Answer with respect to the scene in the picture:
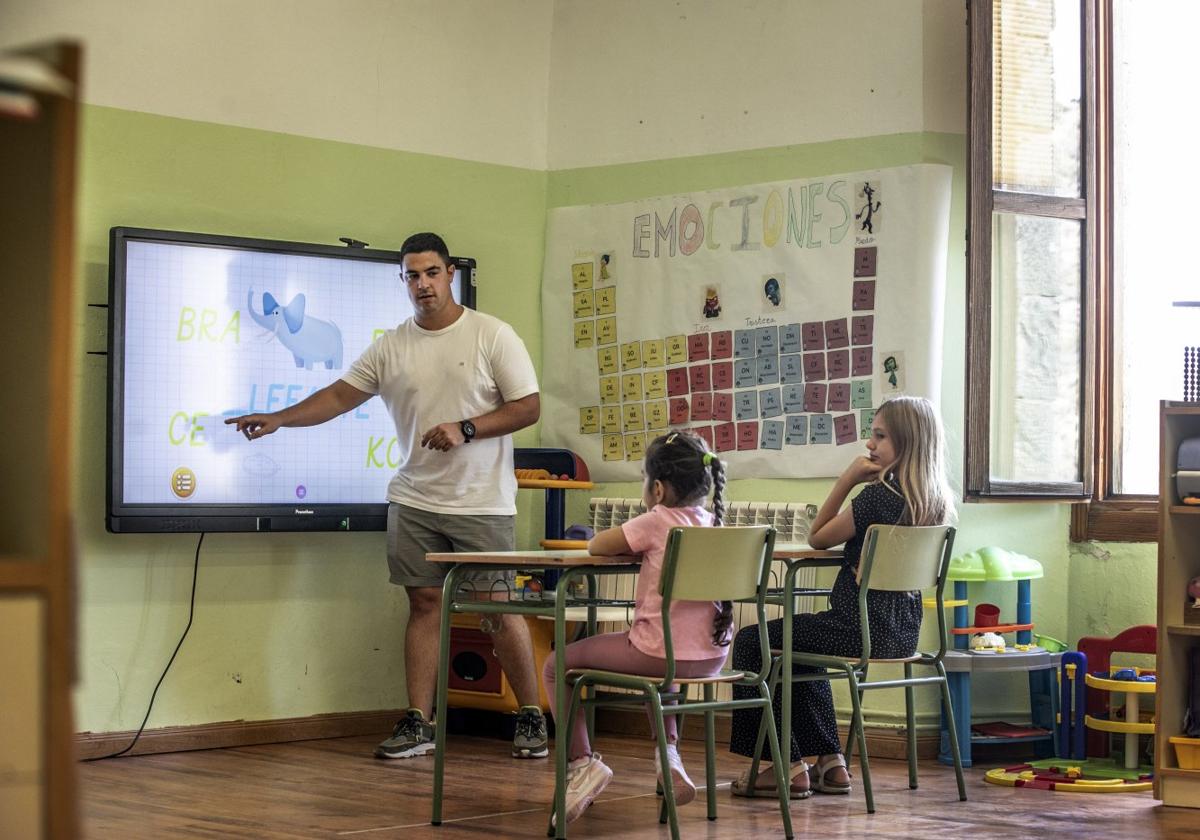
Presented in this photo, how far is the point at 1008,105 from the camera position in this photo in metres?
4.81

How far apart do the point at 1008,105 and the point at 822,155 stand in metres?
0.62

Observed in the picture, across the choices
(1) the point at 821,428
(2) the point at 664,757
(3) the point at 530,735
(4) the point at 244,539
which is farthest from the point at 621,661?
(4) the point at 244,539

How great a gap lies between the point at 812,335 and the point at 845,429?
13.1 inches

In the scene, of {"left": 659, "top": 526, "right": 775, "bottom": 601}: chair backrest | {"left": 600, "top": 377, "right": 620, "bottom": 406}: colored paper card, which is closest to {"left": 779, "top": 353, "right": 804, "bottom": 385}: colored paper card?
{"left": 600, "top": 377, "right": 620, "bottom": 406}: colored paper card

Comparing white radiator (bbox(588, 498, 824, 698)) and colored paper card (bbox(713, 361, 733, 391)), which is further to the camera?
colored paper card (bbox(713, 361, 733, 391))

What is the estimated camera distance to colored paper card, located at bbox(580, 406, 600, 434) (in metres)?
5.64

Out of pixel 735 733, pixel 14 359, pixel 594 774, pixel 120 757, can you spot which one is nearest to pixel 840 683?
pixel 735 733

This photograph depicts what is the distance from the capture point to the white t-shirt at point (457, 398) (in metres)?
4.76

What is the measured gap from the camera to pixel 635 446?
5.51 meters

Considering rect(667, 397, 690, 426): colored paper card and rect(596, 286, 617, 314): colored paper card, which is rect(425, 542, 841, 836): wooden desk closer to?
rect(667, 397, 690, 426): colored paper card

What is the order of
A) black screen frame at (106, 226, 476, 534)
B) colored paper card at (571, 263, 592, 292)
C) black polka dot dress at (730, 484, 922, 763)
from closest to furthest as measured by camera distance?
black polka dot dress at (730, 484, 922, 763)
black screen frame at (106, 226, 476, 534)
colored paper card at (571, 263, 592, 292)

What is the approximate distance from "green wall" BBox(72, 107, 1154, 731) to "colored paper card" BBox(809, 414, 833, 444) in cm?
16

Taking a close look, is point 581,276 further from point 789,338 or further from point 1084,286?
point 1084,286

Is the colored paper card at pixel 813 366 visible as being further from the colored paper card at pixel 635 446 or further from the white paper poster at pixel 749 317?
the colored paper card at pixel 635 446
